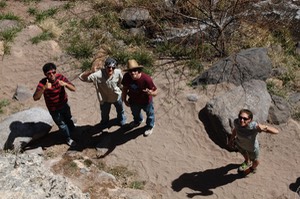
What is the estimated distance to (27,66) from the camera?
916 cm

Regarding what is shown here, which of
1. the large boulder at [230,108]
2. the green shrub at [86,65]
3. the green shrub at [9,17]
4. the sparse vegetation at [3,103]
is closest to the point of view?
the large boulder at [230,108]

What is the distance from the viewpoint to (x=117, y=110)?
697 cm

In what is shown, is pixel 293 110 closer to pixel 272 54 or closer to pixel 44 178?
pixel 272 54

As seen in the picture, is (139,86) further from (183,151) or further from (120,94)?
(183,151)

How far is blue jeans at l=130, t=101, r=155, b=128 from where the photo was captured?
660cm

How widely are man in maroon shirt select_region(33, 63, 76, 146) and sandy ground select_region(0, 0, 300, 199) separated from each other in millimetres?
774

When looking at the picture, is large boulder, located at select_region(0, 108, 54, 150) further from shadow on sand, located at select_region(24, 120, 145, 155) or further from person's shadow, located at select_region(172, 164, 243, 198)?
person's shadow, located at select_region(172, 164, 243, 198)

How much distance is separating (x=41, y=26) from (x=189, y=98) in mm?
4378

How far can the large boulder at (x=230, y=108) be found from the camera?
7.16 meters

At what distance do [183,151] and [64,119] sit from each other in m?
2.08

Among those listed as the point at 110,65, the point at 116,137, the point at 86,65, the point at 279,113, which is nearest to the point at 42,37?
the point at 86,65

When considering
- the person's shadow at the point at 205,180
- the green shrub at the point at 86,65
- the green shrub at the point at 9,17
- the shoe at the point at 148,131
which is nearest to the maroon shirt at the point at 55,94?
the shoe at the point at 148,131

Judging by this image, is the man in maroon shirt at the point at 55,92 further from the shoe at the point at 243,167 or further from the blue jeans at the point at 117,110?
the shoe at the point at 243,167

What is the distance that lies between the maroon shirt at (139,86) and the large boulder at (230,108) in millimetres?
1504
